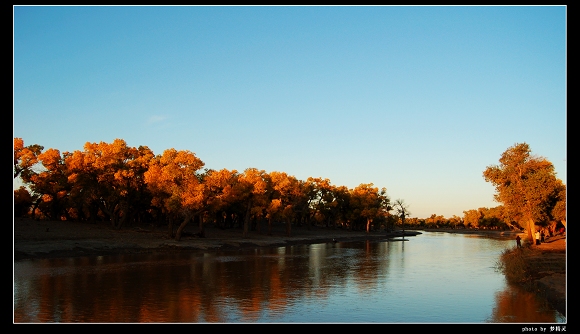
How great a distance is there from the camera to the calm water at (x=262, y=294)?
67.2ft

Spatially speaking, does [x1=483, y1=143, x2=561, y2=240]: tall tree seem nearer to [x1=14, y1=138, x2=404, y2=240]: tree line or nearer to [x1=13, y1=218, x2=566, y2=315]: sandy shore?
[x1=13, y1=218, x2=566, y2=315]: sandy shore

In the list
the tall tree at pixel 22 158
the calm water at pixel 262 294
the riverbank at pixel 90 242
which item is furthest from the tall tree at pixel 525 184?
the tall tree at pixel 22 158

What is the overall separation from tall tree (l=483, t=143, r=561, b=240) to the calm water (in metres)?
16.8

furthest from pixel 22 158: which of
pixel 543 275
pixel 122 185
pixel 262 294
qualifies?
pixel 543 275

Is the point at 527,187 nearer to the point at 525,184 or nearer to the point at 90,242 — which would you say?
the point at 525,184

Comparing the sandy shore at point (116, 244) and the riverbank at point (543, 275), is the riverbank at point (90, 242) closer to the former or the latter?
the sandy shore at point (116, 244)

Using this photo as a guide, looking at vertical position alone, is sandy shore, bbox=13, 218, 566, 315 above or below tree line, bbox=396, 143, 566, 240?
below

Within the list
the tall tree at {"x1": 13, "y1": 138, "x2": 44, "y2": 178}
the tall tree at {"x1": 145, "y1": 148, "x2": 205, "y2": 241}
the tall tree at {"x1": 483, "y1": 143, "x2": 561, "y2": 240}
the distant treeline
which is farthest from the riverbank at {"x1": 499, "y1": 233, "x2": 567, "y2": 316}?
the tall tree at {"x1": 13, "y1": 138, "x2": 44, "y2": 178}

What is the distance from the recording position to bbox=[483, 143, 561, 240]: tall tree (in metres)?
52.6

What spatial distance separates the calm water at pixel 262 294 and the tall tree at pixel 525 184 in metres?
16.8

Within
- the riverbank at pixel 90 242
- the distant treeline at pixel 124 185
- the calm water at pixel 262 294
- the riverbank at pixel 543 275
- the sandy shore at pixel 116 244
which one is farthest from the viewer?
the distant treeline at pixel 124 185

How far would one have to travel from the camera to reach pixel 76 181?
198 feet

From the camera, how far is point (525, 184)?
53438mm
